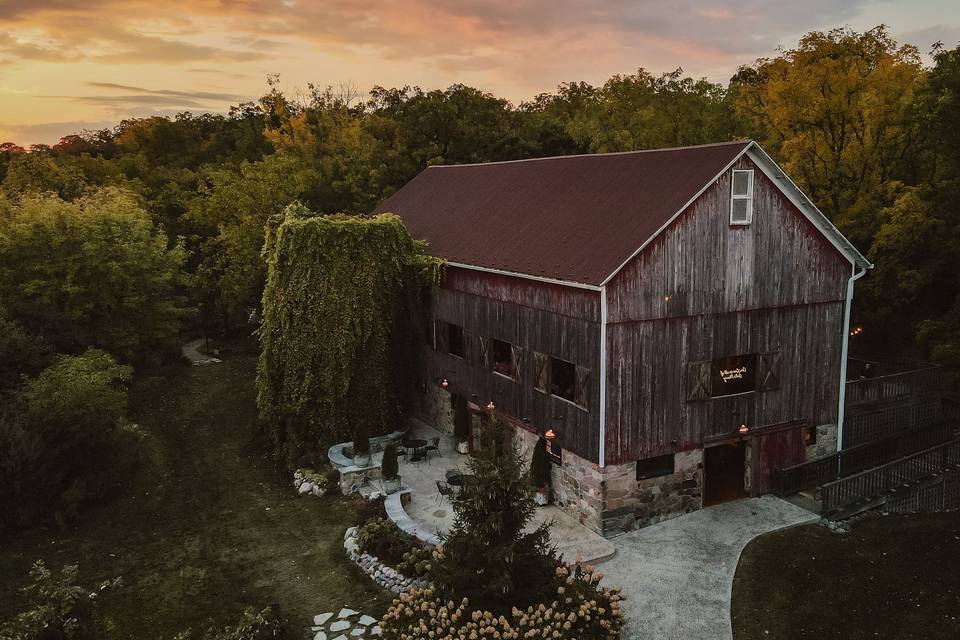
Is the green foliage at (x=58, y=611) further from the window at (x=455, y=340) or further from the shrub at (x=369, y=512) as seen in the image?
the window at (x=455, y=340)

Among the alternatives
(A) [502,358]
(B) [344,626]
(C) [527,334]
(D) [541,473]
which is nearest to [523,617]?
(B) [344,626]

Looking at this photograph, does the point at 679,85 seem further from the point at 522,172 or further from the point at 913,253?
the point at 522,172

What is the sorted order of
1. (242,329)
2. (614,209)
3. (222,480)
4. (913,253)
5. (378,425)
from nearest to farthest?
(614,209) < (222,480) < (378,425) < (913,253) < (242,329)

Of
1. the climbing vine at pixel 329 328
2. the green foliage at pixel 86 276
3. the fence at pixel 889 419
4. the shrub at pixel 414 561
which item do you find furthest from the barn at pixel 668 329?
the green foliage at pixel 86 276

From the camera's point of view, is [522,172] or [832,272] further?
[522,172]

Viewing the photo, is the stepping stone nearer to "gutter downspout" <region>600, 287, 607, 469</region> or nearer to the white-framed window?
"gutter downspout" <region>600, 287, 607, 469</region>

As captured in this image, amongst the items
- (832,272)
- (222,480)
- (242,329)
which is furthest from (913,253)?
(242,329)
